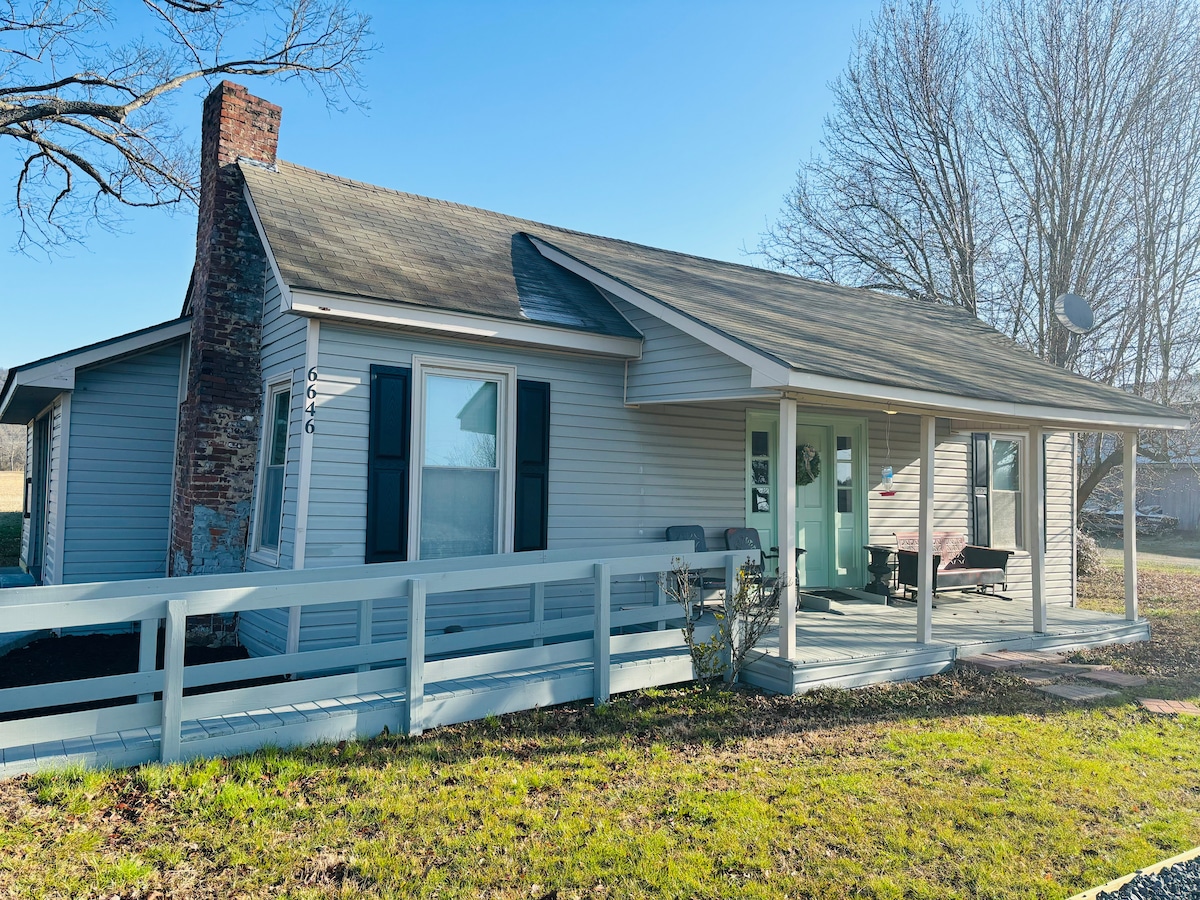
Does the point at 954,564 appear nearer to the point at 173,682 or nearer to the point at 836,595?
the point at 836,595

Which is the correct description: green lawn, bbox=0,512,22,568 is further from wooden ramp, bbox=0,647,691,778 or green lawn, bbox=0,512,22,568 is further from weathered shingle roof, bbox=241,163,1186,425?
wooden ramp, bbox=0,647,691,778

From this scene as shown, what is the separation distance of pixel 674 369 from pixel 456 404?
2.09 meters

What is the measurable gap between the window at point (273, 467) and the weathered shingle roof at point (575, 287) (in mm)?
1448

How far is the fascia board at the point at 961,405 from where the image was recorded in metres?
6.06

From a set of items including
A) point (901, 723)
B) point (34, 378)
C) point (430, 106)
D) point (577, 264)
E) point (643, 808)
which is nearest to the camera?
point (643, 808)

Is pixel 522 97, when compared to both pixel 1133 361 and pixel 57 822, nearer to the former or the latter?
pixel 57 822

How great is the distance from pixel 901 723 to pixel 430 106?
12.0 m

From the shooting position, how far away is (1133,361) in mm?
18188

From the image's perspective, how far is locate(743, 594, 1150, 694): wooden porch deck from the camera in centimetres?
658

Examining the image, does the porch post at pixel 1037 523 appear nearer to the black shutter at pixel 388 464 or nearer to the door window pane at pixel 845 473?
the door window pane at pixel 845 473

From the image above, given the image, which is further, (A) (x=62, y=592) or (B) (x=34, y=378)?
(B) (x=34, y=378)

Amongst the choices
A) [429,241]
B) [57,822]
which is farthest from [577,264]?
[57,822]

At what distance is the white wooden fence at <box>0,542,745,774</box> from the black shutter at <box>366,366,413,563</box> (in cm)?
57

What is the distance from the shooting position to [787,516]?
20.8ft
